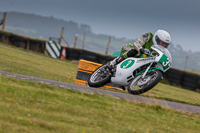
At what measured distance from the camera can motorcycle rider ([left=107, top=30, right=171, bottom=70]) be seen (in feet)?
32.8

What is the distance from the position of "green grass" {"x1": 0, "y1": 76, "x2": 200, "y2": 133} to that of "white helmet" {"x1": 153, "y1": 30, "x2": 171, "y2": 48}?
222 centimetres

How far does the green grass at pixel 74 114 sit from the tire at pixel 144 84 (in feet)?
3.33

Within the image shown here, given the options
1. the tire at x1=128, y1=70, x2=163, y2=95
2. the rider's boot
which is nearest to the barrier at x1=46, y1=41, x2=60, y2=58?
the rider's boot

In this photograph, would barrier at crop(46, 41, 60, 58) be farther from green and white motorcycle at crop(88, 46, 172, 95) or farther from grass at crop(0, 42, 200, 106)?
green and white motorcycle at crop(88, 46, 172, 95)

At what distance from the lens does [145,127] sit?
602cm

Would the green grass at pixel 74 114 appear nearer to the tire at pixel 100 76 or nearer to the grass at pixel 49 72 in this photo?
the tire at pixel 100 76

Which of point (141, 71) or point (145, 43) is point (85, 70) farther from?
point (141, 71)

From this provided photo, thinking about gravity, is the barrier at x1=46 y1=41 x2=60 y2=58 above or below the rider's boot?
below

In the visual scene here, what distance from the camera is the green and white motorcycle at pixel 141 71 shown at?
31.2ft

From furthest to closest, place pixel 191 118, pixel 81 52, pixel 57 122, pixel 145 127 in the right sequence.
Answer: pixel 81 52 → pixel 191 118 → pixel 145 127 → pixel 57 122

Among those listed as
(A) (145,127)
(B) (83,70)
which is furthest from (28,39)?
(A) (145,127)

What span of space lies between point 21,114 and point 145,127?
76.5 inches

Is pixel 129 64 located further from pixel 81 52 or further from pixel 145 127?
pixel 81 52

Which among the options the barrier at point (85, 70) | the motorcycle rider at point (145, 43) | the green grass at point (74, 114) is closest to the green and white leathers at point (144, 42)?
the motorcycle rider at point (145, 43)
